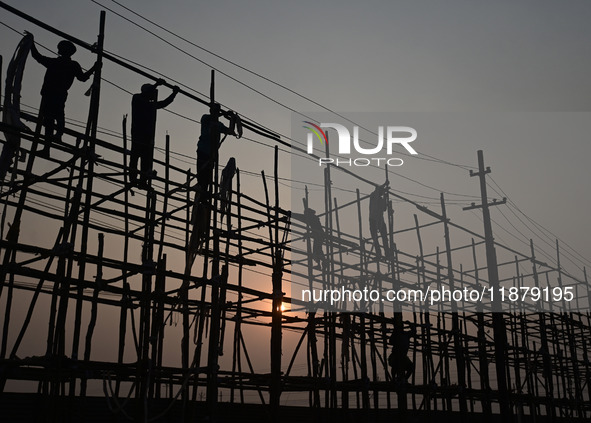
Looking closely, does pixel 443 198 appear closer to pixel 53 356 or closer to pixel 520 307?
Answer: pixel 520 307

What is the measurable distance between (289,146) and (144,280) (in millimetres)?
5534

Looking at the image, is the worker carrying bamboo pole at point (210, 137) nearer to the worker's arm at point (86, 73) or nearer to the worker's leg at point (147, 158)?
the worker's leg at point (147, 158)

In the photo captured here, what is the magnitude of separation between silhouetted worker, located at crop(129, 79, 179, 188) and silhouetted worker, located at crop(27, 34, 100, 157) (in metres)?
1.34

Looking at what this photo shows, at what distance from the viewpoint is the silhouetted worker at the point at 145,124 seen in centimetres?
1079

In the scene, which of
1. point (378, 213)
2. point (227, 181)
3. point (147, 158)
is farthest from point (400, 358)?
point (147, 158)

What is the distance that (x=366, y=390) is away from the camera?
1472 centimetres

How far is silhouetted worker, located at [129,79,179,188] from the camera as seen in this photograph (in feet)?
35.4

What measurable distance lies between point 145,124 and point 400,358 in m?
9.48

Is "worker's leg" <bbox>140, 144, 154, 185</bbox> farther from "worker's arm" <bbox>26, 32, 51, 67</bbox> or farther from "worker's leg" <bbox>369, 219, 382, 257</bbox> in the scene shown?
"worker's leg" <bbox>369, 219, 382, 257</bbox>

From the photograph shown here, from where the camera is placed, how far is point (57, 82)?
9.61m

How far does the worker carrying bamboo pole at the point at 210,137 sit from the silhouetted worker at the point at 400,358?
7608 mm

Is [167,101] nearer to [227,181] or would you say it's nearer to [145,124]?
[145,124]

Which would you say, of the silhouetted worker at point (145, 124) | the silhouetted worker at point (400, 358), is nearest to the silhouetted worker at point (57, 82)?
the silhouetted worker at point (145, 124)

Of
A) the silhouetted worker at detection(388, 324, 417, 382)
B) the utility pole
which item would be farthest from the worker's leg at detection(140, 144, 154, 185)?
the utility pole
